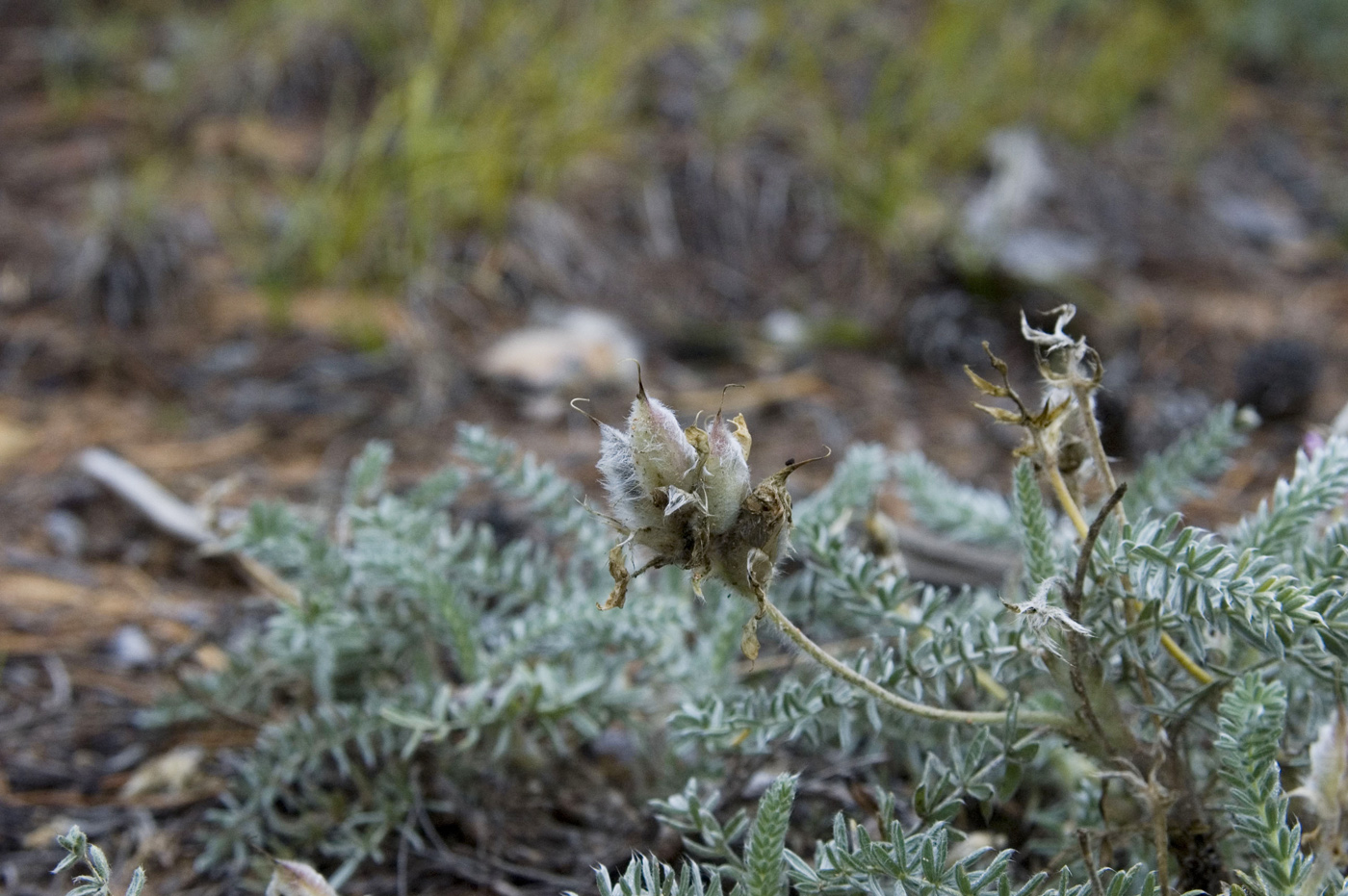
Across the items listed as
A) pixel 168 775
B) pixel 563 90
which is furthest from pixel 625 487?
pixel 563 90

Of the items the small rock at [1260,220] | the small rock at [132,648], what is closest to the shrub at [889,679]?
the small rock at [132,648]

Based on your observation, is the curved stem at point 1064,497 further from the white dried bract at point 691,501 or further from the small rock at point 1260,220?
the small rock at point 1260,220

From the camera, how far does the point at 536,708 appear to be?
1220 mm

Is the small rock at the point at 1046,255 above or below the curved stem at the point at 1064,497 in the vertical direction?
below

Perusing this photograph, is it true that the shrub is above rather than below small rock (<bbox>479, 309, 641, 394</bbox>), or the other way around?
above

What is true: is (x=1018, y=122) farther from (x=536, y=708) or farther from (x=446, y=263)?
(x=536, y=708)

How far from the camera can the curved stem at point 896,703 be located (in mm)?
912

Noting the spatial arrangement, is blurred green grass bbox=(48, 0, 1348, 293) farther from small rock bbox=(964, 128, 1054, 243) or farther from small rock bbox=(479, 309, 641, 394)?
small rock bbox=(479, 309, 641, 394)

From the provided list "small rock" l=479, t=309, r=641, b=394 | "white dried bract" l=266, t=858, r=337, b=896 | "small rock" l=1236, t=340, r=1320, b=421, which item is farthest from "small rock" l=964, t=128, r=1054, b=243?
"white dried bract" l=266, t=858, r=337, b=896

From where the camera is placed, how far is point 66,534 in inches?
83.7

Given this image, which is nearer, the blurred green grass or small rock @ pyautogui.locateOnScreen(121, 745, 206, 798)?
small rock @ pyautogui.locateOnScreen(121, 745, 206, 798)

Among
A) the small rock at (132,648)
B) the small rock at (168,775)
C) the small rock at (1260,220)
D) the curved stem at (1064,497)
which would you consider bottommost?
the small rock at (1260,220)

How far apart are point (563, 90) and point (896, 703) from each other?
2.95 m

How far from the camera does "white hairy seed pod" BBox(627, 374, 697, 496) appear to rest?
0.84 m
